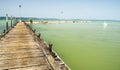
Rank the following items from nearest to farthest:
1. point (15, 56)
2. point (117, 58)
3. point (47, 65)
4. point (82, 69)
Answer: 1. point (47, 65)
2. point (15, 56)
3. point (82, 69)
4. point (117, 58)

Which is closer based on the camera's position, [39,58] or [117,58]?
[39,58]

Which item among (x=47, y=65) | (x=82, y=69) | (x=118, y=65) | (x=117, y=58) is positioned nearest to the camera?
(x=47, y=65)

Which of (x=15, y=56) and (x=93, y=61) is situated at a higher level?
(x=15, y=56)

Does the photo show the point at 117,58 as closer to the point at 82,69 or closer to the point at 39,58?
the point at 82,69

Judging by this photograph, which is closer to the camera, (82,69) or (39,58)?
(39,58)

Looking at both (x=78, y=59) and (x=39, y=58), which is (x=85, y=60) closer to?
(x=78, y=59)

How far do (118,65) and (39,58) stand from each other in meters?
7.00

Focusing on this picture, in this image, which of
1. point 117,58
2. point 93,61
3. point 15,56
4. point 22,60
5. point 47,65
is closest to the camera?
point 47,65

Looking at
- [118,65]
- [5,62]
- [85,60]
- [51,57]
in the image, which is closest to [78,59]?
[85,60]

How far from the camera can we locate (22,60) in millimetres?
7883

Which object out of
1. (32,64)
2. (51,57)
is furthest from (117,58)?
(32,64)

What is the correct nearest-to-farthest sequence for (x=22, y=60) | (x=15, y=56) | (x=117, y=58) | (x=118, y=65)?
(x=22, y=60) < (x=15, y=56) < (x=118, y=65) < (x=117, y=58)

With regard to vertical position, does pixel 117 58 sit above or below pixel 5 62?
below

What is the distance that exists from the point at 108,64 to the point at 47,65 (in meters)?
6.82
